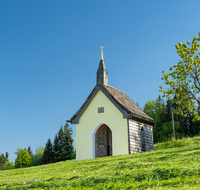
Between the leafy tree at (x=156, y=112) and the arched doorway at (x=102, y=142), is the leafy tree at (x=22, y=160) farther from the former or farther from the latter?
the arched doorway at (x=102, y=142)

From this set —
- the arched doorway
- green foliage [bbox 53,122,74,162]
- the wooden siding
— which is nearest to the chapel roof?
the wooden siding

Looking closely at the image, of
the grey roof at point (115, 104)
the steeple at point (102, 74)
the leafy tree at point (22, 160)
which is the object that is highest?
the steeple at point (102, 74)

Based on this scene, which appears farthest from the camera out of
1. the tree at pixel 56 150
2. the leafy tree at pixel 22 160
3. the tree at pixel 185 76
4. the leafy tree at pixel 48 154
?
the leafy tree at pixel 22 160

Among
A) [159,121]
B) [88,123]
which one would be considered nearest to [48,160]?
[159,121]

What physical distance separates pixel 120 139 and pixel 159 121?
43.9 meters

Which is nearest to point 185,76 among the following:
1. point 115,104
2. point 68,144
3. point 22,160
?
point 115,104

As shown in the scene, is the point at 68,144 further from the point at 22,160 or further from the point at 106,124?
the point at 106,124

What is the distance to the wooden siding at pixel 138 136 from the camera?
2047 centimetres

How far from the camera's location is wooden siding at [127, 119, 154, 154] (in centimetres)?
2047

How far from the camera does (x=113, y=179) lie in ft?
27.9

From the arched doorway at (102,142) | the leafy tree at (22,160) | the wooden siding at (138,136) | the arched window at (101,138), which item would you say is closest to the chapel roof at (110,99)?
the wooden siding at (138,136)

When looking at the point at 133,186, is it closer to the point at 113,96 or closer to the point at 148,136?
the point at 113,96

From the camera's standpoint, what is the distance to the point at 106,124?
21469mm

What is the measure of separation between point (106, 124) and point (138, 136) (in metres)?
2.97
